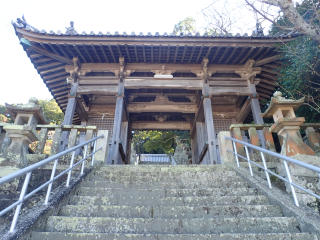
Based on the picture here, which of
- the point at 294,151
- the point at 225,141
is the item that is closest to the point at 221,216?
the point at 294,151

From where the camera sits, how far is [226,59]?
26.2 feet

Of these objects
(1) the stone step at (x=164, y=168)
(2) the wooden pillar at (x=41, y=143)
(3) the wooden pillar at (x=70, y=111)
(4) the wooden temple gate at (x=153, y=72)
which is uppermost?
(4) the wooden temple gate at (x=153, y=72)

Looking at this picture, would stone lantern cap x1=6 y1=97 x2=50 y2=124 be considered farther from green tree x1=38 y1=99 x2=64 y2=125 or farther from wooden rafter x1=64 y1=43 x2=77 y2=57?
green tree x1=38 y1=99 x2=64 y2=125

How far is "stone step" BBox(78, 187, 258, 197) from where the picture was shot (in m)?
3.45

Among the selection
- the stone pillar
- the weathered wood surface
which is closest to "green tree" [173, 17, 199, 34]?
the weathered wood surface

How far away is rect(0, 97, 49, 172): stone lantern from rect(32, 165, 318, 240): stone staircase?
1.43m

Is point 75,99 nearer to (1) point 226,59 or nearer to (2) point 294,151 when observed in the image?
(1) point 226,59

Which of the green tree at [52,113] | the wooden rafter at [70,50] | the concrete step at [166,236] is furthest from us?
the green tree at [52,113]

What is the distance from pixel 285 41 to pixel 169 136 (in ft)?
39.8

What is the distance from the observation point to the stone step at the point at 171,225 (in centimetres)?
253

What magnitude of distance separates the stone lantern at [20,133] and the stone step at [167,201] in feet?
5.32

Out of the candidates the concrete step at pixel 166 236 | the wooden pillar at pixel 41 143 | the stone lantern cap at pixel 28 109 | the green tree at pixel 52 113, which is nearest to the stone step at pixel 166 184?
the concrete step at pixel 166 236

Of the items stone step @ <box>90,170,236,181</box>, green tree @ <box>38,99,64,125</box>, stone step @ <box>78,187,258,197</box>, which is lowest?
stone step @ <box>78,187,258,197</box>

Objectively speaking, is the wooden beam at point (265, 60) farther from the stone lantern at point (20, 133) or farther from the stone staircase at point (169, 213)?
the stone lantern at point (20, 133)
